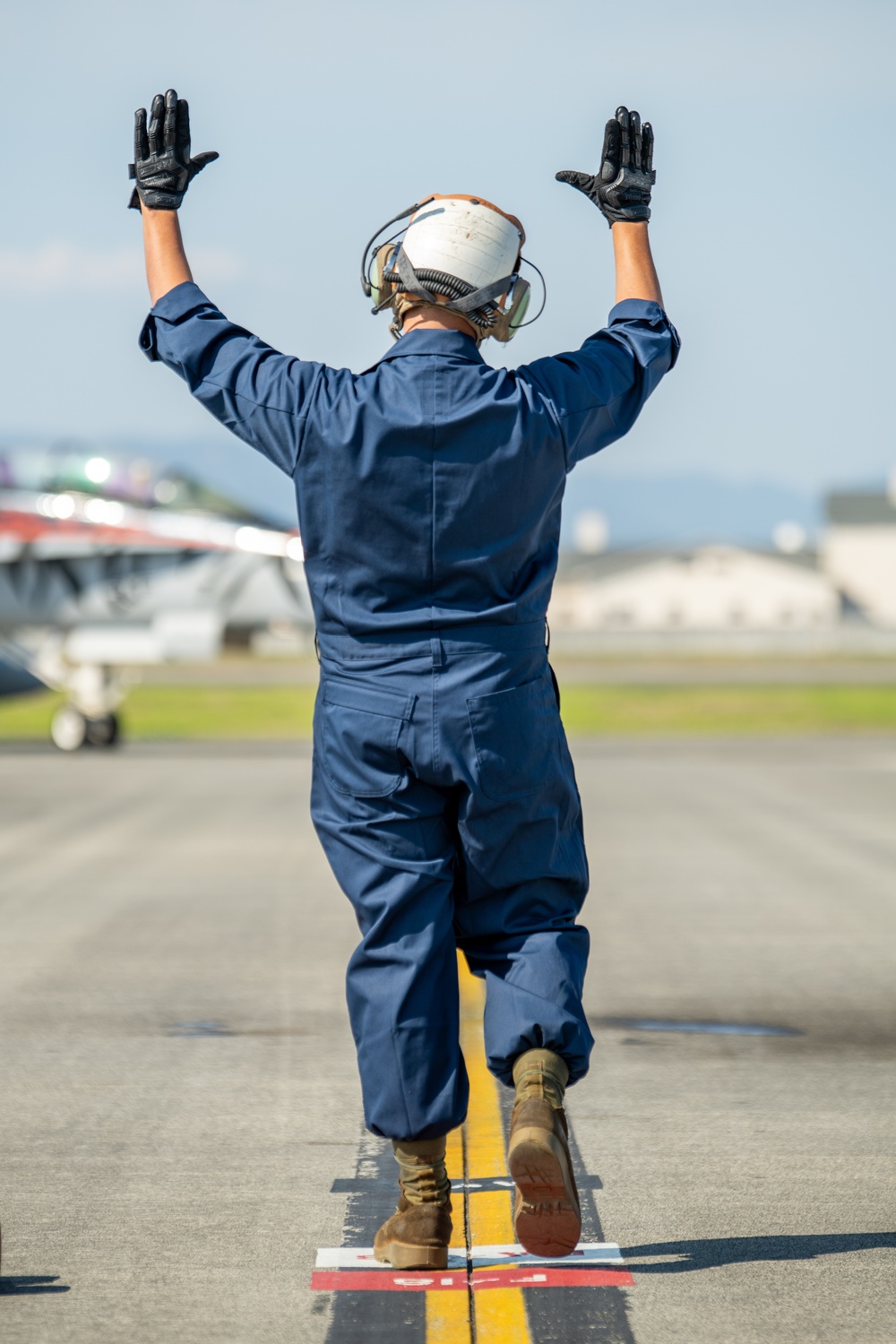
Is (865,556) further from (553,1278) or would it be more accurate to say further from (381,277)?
(553,1278)

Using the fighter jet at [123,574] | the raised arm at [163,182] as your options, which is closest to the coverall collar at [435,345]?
the raised arm at [163,182]

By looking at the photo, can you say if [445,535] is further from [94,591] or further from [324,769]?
[94,591]

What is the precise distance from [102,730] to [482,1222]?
18903 millimetres

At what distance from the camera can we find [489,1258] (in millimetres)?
3566

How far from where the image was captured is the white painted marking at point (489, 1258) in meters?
3.53

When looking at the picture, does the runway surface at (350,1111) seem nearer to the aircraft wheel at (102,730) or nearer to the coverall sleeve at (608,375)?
the coverall sleeve at (608,375)

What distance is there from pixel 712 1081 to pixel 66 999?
2.65 meters

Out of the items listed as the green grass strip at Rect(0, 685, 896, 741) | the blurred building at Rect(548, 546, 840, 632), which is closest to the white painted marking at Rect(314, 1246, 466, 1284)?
the green grass strip at Rect(0, 685, 896, 741)

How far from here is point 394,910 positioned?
3408 millimetres

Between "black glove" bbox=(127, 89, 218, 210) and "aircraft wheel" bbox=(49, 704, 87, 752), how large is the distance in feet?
62.2

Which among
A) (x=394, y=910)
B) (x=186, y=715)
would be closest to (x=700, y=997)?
(x=394, y=910)

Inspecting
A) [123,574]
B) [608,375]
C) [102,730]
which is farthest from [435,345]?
[102,730]

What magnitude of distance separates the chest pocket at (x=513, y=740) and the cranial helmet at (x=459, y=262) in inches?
31.0

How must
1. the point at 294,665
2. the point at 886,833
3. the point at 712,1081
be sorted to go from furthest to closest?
the point at 294,665
the point at 886,833
the point at 712,1081
